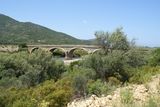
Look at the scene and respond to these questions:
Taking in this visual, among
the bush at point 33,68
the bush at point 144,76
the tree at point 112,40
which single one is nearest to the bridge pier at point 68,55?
the tree at point 112,40

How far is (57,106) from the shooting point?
15383 millimetres

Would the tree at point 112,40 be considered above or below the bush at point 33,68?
above

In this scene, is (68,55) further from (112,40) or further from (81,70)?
(81,70)

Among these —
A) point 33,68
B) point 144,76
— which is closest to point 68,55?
point 33,68

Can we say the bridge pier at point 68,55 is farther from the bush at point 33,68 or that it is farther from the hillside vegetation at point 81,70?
the bush at point 33,68

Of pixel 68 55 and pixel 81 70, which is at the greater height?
pixel 81 70

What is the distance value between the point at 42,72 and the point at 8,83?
659 cm

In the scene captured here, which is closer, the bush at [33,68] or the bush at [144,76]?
the bush at [144,76]

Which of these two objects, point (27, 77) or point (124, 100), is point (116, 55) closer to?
point (27, 77)

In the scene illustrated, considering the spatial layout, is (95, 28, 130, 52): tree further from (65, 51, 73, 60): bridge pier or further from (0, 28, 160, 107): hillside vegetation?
(65, 51, 73, 60): bridge pier

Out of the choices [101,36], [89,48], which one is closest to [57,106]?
[101,36]

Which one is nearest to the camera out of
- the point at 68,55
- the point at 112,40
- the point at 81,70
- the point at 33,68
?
the point at 81,70

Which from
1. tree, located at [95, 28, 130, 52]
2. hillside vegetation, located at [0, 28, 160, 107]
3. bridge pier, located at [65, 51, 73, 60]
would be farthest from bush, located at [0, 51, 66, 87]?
bridge pier, located at [65, 51, 73, 60]

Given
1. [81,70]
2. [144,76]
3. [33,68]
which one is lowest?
[33,68]
